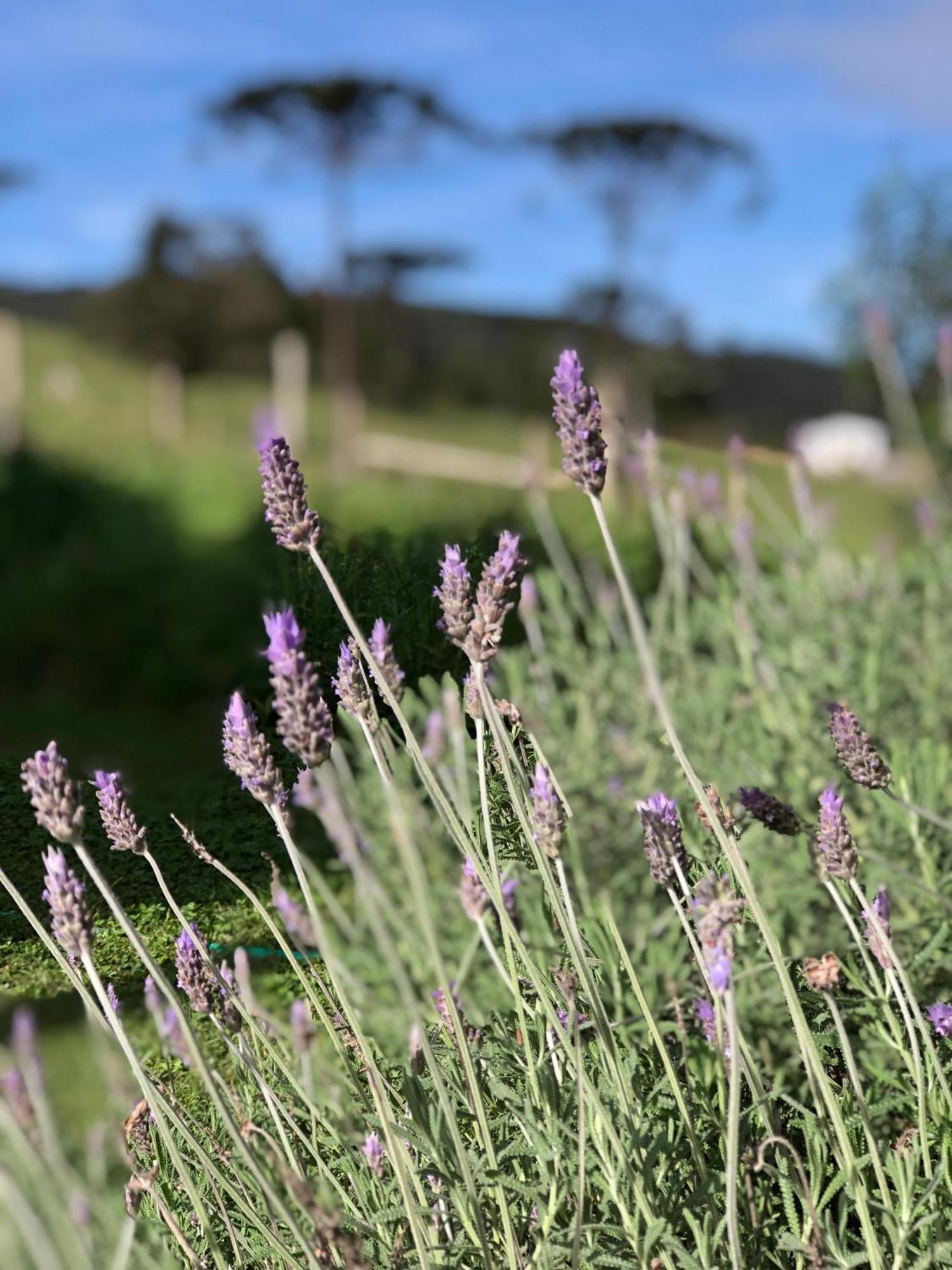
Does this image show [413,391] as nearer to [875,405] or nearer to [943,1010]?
[875,405]

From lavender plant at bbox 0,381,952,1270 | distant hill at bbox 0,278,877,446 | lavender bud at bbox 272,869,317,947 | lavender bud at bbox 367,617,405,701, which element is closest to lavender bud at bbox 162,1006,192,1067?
lavender plant at bbox 0,381,952,1270

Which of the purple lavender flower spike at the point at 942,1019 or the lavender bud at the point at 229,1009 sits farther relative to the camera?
the purple lavender flower spike at the point at 942,1019

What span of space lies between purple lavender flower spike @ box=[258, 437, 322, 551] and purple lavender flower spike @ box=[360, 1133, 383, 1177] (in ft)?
2.18

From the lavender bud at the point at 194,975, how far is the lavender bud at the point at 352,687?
28cm

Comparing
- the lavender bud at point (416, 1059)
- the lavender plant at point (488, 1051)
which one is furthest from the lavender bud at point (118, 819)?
the lavender bud at point (416, 1059)

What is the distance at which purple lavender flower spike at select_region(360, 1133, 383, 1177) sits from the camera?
1.38 metres

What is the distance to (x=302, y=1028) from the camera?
1.37 metres

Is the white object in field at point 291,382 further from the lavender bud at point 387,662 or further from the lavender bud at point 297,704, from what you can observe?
the lavender bud at point 297,704

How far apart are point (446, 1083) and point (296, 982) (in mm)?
485

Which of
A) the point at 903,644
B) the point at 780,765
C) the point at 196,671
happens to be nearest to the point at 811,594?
the point at 903,644

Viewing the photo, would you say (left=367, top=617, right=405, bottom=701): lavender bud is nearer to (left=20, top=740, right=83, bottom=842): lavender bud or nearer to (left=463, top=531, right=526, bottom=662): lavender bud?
(left=463, top=531, right=526, bottom=662): lavender bud

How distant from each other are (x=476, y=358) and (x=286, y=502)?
30955 mm

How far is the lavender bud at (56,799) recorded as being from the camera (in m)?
1.01

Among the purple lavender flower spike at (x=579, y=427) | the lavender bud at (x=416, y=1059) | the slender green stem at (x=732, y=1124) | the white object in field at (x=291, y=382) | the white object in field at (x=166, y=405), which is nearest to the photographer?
the slender green stem at (x=732, y=1124)
